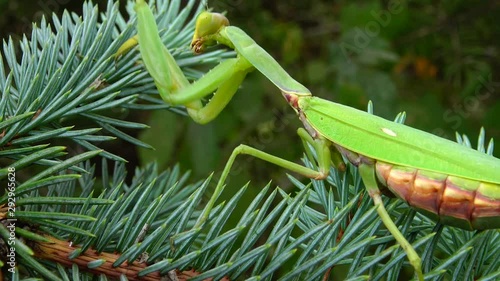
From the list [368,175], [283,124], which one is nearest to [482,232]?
[368,175]

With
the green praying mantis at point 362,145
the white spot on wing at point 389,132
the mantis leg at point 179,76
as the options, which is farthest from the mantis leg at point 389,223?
the mantis leg at point 179,76

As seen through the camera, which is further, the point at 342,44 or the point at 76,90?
the point at 342,44

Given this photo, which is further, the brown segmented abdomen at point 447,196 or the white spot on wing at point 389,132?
the white spot on wing at point 389,132

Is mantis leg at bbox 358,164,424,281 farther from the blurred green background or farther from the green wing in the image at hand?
the blurred green background

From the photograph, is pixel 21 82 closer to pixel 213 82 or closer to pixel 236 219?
pixel 213 82

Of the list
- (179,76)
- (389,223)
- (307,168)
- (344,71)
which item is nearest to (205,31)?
(179,76)

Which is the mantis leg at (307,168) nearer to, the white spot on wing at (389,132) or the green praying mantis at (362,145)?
the green praying mantis at (362,145)
